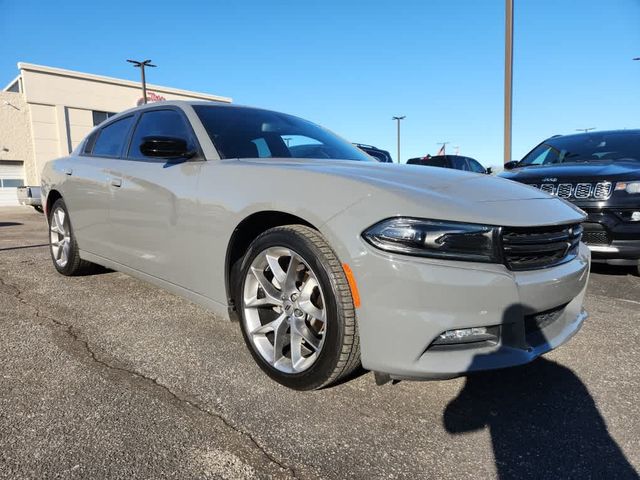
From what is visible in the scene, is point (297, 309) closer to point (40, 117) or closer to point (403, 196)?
point (403, 196)

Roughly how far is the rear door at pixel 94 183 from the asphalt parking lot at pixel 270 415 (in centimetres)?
95

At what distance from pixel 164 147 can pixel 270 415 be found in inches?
64.2

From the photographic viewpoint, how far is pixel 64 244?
441 cm

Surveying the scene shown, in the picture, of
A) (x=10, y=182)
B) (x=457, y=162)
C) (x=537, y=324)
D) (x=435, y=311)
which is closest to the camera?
(x=435, y=311)

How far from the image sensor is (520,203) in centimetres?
214

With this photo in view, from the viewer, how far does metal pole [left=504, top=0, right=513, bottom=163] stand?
390 inches

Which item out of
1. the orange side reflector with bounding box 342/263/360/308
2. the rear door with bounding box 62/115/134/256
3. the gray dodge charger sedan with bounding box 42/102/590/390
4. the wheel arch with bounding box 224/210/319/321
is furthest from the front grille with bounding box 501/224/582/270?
the rear door with bounding box 62/115/134/256

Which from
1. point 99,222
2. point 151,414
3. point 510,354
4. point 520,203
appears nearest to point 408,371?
point 510,354

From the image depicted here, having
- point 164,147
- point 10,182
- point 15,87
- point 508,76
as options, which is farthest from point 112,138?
point 15,87

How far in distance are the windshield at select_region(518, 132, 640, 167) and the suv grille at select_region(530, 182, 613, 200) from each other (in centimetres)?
100

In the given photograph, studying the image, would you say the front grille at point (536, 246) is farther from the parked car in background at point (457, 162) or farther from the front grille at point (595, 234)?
the parked car in background at point (457, 162)

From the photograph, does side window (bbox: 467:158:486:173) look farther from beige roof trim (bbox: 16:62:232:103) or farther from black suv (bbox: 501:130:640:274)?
beige roof trim (bbox: 16:62:232:103)

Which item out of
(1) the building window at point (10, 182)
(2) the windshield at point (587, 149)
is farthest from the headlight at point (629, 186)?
(1) the building window at point (10, 182)

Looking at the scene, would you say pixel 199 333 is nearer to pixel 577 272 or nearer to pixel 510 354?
pixel 510 354
